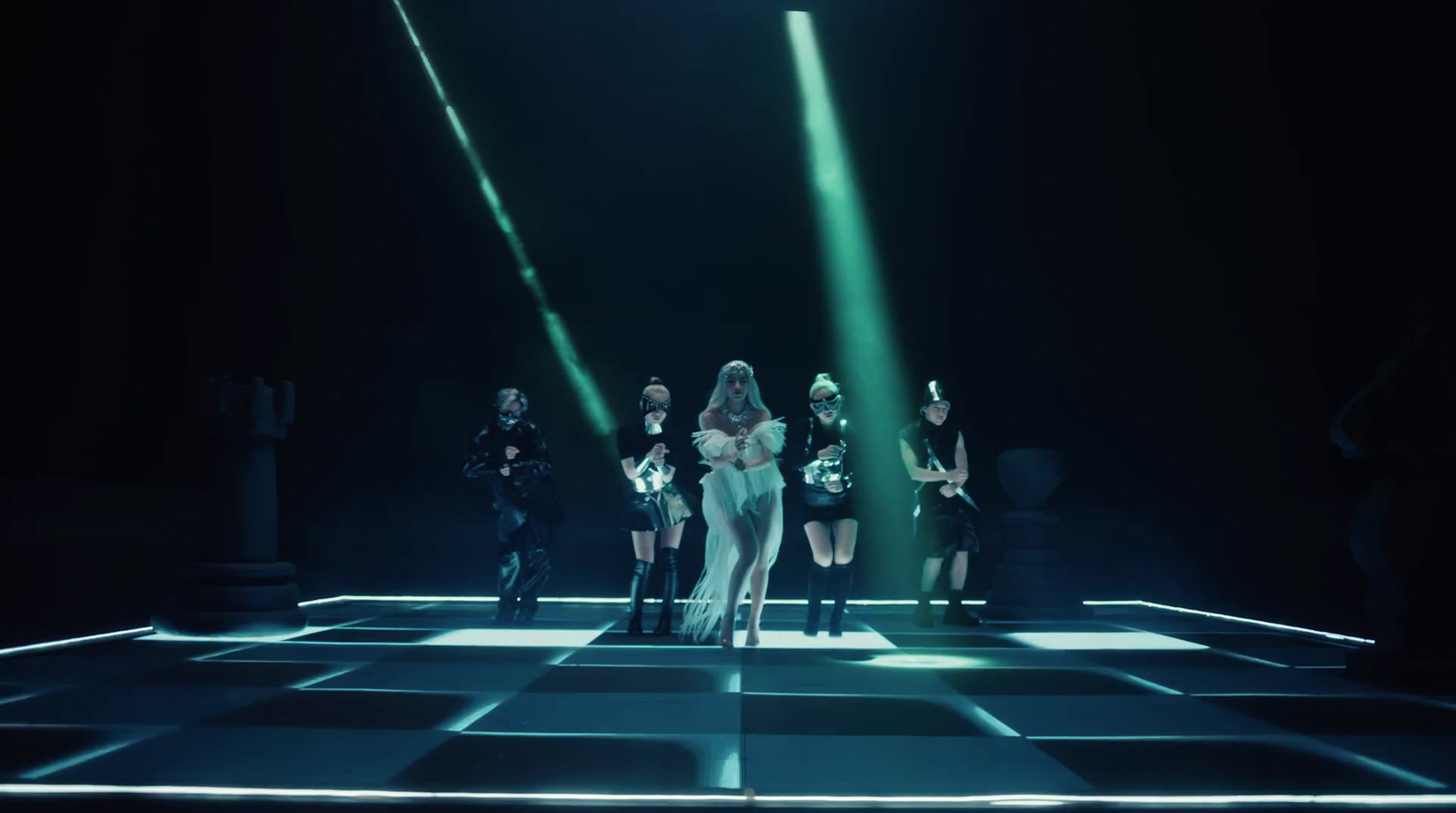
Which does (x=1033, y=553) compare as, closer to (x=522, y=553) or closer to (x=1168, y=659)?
(x=1168, y=659)

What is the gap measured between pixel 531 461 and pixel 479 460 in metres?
0.34

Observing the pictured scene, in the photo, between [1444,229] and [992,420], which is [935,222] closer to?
[992,420]

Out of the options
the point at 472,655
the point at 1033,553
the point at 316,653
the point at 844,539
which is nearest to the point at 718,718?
the point at 472,655

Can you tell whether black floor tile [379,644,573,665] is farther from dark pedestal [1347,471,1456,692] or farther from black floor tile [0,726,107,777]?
dark pedestal [1347,471,1456,692]

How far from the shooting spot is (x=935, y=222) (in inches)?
308

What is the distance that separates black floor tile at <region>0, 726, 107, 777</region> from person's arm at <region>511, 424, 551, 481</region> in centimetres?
298

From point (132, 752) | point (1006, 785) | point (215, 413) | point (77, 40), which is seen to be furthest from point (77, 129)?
point (1006, 785)

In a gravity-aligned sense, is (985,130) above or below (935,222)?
above

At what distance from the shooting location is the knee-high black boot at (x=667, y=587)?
5188mm

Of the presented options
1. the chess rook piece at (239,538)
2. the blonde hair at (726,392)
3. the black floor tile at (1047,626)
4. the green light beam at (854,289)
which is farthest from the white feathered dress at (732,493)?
the green light beam at (854,289)

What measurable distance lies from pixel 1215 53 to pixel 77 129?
373 inches

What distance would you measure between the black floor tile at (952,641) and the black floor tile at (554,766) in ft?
8.34

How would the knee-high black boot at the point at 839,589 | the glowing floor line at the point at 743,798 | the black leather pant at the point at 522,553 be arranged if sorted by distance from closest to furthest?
the glowing floor line at the point at 743,798, the knee-high black boot at the point at 839,589, the black leather pant at the point at 522,553

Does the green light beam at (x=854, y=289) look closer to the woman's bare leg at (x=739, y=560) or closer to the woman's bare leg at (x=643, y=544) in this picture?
the woman's bare leg at (x=643, y=544)
